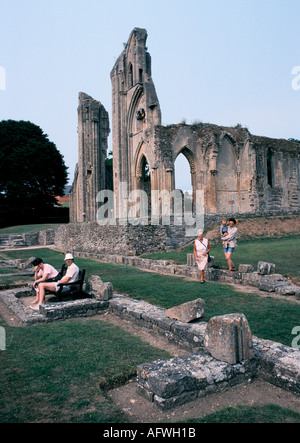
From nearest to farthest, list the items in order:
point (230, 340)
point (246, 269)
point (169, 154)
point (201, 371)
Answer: point (201, 371), point (230, 340), point (246, 269), point (169, 154)

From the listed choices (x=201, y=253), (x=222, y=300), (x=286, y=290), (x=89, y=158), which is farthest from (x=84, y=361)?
(x=89, y=158)

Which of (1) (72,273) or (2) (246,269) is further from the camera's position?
(2) (246,269)

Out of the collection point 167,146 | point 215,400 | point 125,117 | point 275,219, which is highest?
point 125,117

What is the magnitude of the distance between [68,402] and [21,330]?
2.50 metres

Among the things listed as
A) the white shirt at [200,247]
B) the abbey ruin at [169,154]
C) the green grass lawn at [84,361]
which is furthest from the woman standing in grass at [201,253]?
the abbey ruin at [169,154]

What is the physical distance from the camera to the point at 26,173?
36.2 meters

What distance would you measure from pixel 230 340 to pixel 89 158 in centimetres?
3025

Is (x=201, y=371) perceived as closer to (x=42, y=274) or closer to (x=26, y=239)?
(x=42, y=274)

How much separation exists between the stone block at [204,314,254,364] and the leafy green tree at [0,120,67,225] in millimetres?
34956

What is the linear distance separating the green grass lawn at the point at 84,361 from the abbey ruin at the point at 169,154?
15.9m

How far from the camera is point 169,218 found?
16.8 m

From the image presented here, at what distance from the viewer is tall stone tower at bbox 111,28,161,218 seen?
26.3 m
